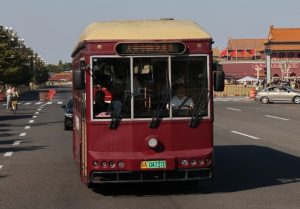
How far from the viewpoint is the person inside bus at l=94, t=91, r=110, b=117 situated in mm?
10195

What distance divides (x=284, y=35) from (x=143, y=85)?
13709 cm

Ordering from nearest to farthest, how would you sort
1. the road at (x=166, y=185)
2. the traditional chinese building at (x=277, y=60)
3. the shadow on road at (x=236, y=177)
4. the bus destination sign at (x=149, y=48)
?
the road at (x=166, y=185) < the bus destination sign at (x=149, y=48) < the shadow on road at (x=236, y=177) < the traditional chinese building at (x=277, y=60)

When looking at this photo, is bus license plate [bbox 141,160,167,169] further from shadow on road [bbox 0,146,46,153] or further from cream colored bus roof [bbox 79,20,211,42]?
shadow on road [bbox 0,146,46,153]

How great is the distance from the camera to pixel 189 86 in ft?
33.8

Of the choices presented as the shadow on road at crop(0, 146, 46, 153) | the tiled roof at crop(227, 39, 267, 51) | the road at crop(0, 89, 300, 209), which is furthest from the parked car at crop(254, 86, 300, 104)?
the tiled roof at crop(227, 39, 267, 51)

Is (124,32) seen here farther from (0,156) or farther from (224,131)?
(224,131)

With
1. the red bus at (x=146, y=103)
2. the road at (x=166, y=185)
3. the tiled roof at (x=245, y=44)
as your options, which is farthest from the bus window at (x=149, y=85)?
the tiled roof at (x=245, y=44)

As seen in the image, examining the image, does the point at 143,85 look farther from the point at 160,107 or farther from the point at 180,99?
the point at 180,99

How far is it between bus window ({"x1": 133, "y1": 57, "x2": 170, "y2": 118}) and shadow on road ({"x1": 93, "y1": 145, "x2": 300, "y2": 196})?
150 centimetres

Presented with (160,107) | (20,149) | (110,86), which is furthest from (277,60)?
(110,86)

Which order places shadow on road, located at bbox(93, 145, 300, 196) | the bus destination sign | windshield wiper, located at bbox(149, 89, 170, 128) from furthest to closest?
shadow on road, located at bbox(93, 145, 300, 196)
windshield wiper, located at bbox(149, 89, 170, 128)
the bus destination sign

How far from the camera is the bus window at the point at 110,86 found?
33.1ft

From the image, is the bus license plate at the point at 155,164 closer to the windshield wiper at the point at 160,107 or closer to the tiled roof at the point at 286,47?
the windshield wiper at the point at 160,107

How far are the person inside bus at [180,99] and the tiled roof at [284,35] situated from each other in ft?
440
